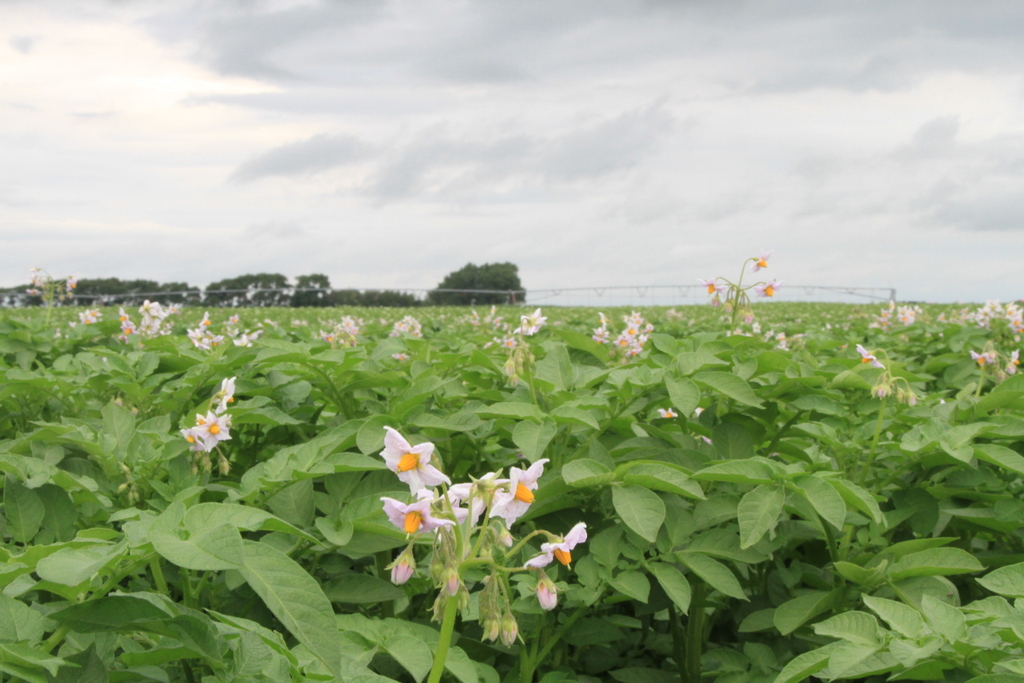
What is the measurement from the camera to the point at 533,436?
1851 mm

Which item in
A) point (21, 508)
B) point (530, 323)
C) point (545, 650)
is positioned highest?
point (530, 323)

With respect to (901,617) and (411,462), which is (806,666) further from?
(411,462)

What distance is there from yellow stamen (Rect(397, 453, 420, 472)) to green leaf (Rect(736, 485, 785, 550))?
760mm

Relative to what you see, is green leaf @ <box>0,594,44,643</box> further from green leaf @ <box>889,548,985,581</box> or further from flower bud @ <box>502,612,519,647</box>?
green leaf @ <box>889,548,985,581</box>

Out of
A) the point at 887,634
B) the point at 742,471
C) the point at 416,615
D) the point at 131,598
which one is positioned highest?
the point at 742,471

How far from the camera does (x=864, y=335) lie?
580cm

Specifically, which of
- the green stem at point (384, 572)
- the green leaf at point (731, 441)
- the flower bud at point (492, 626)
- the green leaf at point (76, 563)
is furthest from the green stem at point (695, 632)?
the green leaf at point (76, 563)

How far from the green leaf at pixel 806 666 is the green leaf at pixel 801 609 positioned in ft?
1.44

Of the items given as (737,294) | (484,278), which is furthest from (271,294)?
(737,294)

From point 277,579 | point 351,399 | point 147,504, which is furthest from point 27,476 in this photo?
point 351,399

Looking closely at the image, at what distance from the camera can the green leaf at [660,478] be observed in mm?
1715

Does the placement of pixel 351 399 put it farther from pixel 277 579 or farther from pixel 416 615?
pixel 277 579

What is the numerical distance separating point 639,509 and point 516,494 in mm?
455

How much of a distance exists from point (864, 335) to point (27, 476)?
17.8 ft
